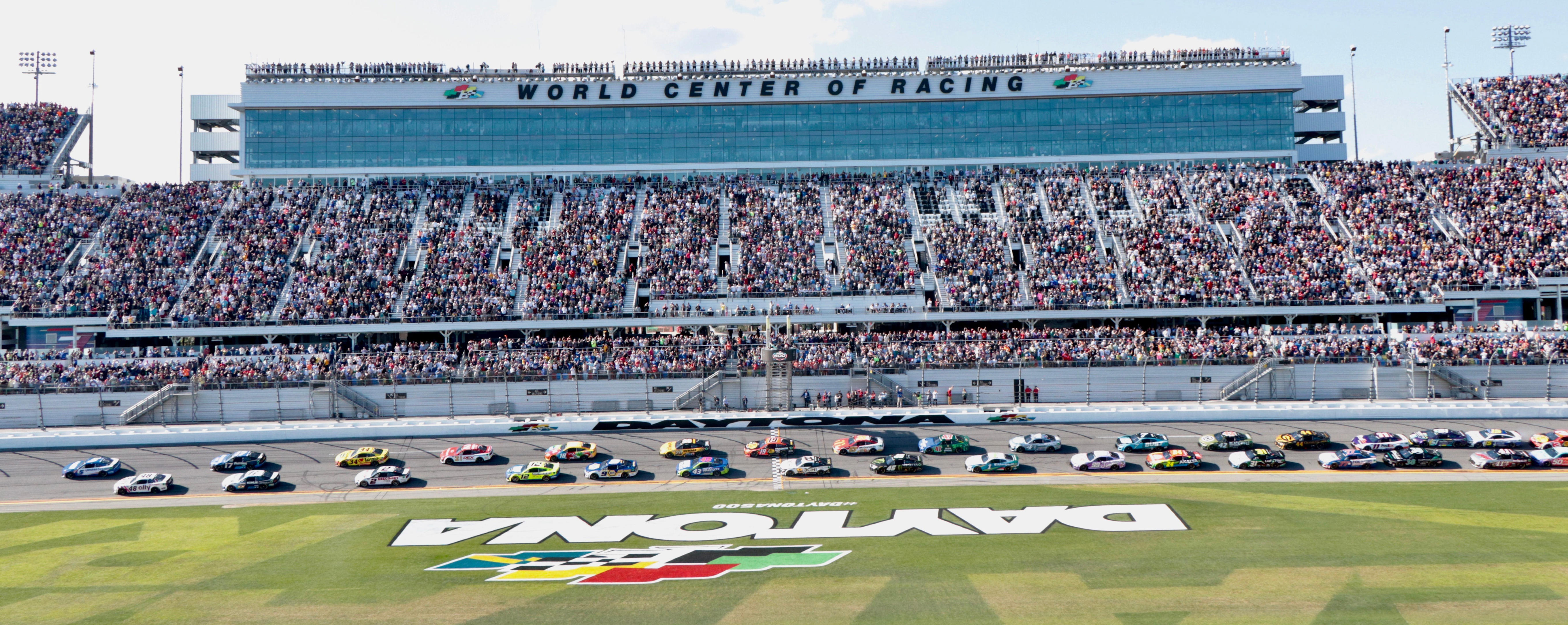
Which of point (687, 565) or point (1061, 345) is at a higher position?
point (1061, 345)

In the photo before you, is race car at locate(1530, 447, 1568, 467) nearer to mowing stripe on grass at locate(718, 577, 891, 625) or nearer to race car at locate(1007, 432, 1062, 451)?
race car at locate(1007, 432, 1062, 451)

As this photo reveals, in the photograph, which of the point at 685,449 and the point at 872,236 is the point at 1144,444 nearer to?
the point at 685,449

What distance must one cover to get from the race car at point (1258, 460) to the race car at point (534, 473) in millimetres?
32423

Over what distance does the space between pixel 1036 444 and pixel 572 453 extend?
23802mm

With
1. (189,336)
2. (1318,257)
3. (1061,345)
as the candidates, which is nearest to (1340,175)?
(1318,257)

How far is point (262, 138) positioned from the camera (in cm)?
9269

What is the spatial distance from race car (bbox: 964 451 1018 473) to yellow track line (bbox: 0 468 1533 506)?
0.21 meters

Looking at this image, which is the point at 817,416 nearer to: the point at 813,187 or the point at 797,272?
the point at 797,272

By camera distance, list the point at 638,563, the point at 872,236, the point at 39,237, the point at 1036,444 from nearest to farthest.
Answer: the point at 638,563
the point at 1036,444
the point at 39,237
the point at 872,236

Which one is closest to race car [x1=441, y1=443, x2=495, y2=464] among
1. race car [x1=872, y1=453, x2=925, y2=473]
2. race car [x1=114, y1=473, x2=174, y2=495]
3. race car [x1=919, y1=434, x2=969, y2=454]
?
race car [x1=114, y1=473, x2=174, y2=495]

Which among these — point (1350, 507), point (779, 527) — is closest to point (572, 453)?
point (779, 527)

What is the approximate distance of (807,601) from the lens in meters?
31.4

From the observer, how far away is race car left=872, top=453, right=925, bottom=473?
165ft

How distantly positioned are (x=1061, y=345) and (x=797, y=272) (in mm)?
20448
